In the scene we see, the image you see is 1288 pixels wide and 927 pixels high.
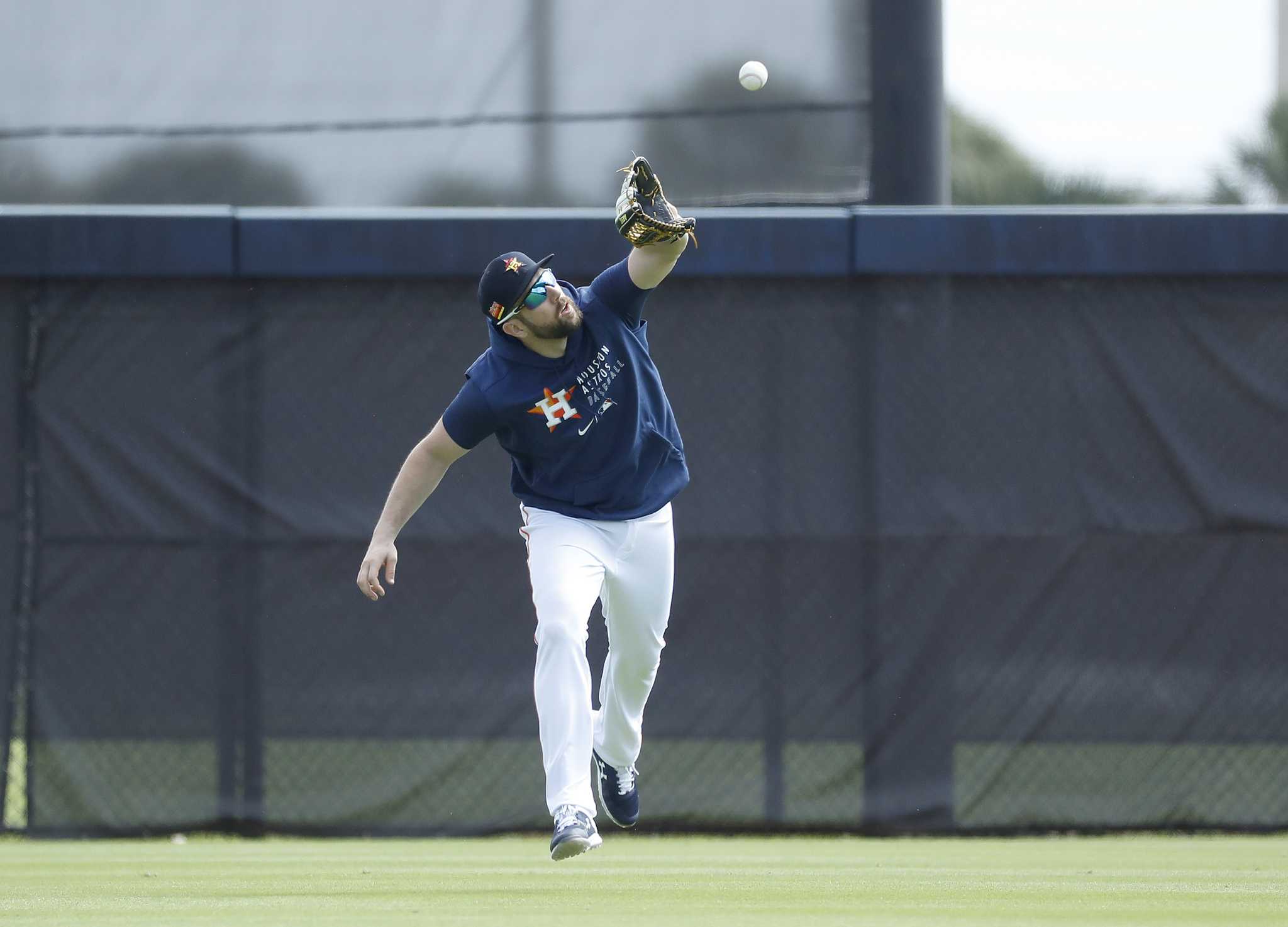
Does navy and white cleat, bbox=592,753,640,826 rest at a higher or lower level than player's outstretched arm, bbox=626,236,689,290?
lower

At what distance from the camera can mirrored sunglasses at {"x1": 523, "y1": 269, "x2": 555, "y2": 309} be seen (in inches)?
193

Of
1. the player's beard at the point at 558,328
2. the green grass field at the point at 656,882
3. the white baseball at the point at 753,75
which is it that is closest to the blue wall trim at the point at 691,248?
the white baseball at the point at 753,75

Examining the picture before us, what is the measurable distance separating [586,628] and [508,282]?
3.47ft

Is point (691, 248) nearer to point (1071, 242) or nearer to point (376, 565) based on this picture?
point (1071, 242)

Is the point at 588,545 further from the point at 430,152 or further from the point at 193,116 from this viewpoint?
the point at 193,116

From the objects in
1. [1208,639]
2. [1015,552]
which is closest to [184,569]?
[1015,552]

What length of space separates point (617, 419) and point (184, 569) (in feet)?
9.20

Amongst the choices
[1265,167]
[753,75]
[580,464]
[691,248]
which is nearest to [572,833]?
[580,464]

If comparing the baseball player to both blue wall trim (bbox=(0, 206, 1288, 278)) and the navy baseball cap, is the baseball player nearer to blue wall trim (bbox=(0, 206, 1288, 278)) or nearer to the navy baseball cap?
the navy baseball cap

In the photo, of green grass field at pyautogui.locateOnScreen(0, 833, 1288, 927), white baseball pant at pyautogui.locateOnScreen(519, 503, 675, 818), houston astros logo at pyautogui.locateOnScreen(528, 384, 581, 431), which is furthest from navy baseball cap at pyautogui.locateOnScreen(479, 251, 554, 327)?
green grass field at pyautogui.locateOnScreen(0, 833, 1288, 927)

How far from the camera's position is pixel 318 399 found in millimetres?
7266

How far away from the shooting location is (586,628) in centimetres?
504

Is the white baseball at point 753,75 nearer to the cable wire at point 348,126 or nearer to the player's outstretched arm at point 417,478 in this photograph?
the cable wire at point 348,126

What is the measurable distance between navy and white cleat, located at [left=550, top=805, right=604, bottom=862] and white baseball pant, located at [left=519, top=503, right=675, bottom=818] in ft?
0.09
